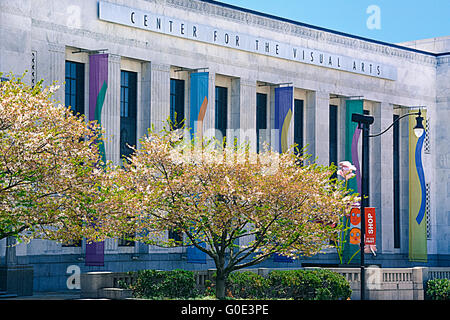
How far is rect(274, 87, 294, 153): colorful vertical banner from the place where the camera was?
171 feet

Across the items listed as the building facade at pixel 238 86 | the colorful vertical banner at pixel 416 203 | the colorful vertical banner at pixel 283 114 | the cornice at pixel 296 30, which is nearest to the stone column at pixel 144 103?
the building facade at pixel 238 86

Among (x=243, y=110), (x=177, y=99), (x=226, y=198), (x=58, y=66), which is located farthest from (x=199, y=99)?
(x=226, y=198)

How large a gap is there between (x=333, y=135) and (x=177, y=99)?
47.8 feet

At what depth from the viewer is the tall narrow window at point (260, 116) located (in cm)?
5325

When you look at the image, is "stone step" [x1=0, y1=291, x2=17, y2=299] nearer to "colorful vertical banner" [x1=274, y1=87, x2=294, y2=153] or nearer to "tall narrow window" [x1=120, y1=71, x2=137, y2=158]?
"tall narrow window" [x1=120, y1=71, x2=137, y2=158]

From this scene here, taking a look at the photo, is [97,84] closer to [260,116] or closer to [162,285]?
[260,116]

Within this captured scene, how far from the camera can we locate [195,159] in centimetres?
3183

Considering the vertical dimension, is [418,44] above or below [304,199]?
above

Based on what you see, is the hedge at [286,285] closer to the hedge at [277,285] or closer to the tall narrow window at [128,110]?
the hedge at [277,285]

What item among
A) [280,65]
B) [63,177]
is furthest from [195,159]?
[280,65]

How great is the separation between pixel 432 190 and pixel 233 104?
21444 mm

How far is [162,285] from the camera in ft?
106

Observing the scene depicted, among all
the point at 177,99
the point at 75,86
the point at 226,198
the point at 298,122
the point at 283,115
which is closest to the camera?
the point at 226,198

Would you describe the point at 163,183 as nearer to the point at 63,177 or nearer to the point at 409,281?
the point at 63,177
